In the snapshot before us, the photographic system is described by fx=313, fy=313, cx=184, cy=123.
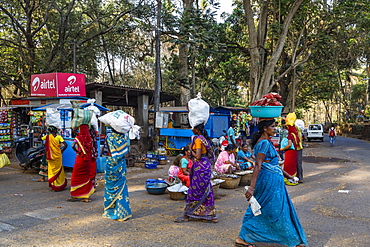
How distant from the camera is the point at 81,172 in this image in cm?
685

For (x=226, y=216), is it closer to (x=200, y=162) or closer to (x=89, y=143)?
(x=200, y=162)

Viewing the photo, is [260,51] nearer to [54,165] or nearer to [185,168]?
[185,168]

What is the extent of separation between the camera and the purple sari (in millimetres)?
5270

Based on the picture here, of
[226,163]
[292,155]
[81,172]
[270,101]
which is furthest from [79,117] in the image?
[292,155]

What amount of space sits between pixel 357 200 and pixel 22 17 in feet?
65.7

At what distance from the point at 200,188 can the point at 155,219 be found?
3.33ft

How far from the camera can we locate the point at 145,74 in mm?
33750

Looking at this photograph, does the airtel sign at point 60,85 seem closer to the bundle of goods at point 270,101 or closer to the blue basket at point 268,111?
the bundle of goods at point 270,101

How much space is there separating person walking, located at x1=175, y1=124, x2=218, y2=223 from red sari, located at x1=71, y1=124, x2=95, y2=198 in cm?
255

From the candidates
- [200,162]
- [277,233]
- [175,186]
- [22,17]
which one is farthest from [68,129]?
[22,17]

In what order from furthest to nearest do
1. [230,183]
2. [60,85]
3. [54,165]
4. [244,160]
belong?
[60,85]
[244,160]
[230,183]
[54,165]

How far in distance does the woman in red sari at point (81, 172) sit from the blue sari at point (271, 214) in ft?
13.1

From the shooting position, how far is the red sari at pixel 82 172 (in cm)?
678

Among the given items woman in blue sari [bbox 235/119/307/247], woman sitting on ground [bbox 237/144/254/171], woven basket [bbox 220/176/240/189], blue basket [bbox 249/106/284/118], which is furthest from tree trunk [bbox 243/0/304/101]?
woman in blue sari [bbox 235/119/307/247]
